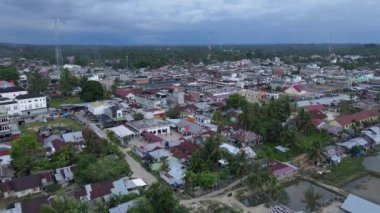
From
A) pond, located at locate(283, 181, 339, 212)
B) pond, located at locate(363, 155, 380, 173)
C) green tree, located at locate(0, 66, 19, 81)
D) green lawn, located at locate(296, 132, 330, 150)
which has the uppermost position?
green tree, located at locate(0, 66, 19, 81)

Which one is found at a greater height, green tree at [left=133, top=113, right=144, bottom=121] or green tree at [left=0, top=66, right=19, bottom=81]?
green tree at [left=0, top=66, right=19, bottom=81]

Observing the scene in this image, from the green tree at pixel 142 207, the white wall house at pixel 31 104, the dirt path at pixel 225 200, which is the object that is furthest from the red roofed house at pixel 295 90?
the green tree at pixel 142 207

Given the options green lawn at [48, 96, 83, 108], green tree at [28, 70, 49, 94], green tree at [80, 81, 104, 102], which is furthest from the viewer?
green tree at [28, 70, 49, 94]

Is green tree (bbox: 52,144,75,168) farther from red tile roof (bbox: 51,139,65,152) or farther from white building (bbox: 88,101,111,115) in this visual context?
white building (bbox: 88,101,111,115)

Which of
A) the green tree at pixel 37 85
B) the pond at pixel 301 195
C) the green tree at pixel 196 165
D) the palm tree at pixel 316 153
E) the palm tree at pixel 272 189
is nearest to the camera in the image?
the palm tree at pixel 272 189

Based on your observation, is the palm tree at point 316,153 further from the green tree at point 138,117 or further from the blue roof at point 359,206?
the green tree at point 138,117

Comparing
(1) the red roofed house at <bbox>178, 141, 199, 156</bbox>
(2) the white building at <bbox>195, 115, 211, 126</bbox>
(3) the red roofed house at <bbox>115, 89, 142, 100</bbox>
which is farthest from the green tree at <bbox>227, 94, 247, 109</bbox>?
(3) the red roofed house at <bbox>115, 89, 142, 100</bbox>

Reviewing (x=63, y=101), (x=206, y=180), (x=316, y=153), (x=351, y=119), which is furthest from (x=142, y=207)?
(x=63, y=101)
